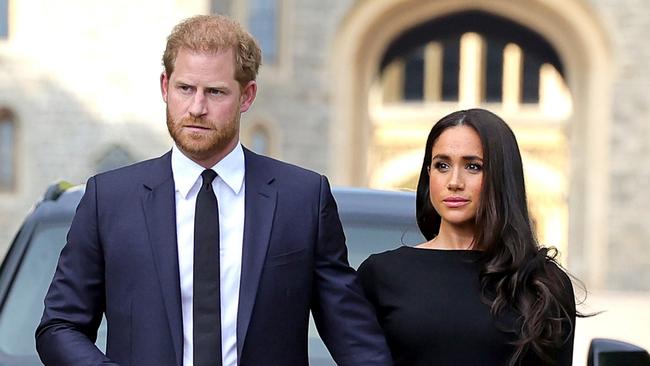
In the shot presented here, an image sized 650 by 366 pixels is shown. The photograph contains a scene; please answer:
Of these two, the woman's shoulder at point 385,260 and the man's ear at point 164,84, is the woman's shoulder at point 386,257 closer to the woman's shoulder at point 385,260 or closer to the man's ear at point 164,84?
the woman's shoulder at point 385,260

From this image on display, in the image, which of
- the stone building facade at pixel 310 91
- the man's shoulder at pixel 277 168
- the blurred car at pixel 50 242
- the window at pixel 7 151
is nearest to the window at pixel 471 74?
the stone building facade at pixel 310 91

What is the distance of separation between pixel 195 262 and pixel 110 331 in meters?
0.25

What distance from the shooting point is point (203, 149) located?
2895 mm

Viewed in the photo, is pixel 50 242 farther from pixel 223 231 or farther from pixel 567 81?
pixel 567 81

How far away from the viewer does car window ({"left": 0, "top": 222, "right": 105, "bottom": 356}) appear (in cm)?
419

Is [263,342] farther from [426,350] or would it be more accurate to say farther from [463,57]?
[463,57]

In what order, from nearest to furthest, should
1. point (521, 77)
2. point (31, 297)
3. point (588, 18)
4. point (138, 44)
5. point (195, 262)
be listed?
point (195, 262) < point (31, 297) < point (138, 44) < point (588, 18) < point (521, 77)

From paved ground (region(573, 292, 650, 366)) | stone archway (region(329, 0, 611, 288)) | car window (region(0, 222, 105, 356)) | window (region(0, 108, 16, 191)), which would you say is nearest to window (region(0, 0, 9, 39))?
window (region(0, 108, 16, 191))

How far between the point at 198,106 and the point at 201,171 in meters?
0.18

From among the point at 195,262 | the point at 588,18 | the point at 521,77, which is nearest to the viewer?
the point at 195,262

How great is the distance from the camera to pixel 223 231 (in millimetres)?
2965

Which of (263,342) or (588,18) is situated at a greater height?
(588,18)

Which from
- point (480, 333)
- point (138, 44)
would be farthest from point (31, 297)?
point (138, 44)

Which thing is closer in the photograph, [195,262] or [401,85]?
[195,262]
